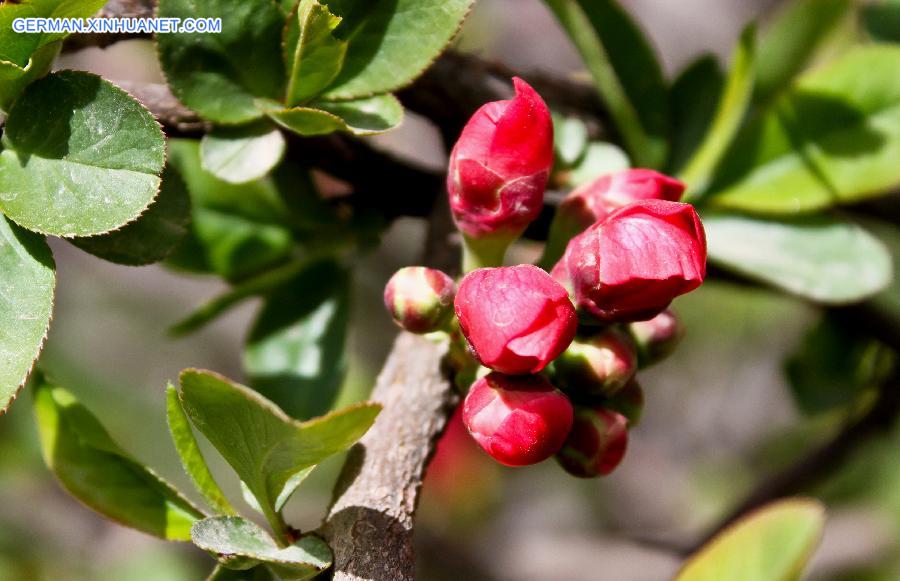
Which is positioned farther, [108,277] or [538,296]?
[108,277]

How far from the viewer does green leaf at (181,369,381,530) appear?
1.90ft

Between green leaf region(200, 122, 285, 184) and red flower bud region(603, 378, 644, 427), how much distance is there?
1.15 feet

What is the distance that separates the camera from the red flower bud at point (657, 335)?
2.70 ft

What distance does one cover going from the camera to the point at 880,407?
1479mm

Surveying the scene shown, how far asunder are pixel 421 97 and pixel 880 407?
937 mm

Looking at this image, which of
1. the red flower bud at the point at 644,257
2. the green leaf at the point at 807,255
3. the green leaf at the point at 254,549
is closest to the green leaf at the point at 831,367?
the green leaf at the point at 807,255

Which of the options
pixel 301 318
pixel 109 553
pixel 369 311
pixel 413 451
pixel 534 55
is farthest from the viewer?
pixel 534 55

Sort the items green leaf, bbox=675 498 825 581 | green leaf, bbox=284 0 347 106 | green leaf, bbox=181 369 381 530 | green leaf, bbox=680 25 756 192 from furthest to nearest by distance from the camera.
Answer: green leaf, bbox=680 25 756 192
green leaf, bbox=675 498 825 581
green leaf, bbox=284 0 347 106
green leaf, bbox=181 369 381 530

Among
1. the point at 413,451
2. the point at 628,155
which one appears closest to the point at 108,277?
the point at 628,155

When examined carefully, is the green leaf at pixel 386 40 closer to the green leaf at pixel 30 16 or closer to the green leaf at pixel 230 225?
the green leaf at pixel 30 16

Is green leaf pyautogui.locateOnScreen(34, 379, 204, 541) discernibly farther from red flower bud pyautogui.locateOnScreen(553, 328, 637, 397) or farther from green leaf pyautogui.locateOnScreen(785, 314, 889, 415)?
green leaf pyautogui.locateOnScreen(785, 314, 889, 415)

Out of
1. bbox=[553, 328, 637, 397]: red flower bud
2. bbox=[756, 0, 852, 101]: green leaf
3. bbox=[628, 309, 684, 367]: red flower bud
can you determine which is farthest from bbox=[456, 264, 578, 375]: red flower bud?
bbox=[756, 0, 852, 101]: green leaf

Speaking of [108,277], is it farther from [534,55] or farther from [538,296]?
[538,296]

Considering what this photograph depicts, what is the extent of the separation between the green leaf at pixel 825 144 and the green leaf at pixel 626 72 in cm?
9
